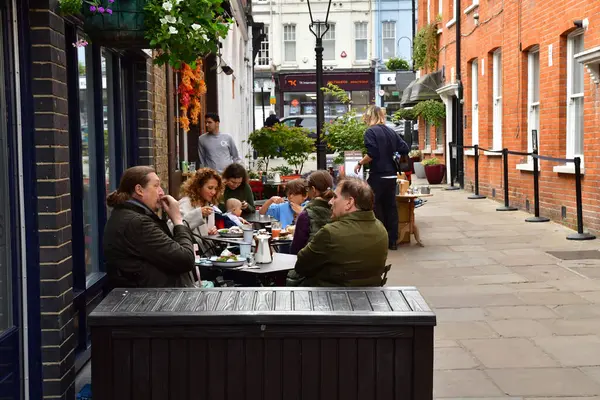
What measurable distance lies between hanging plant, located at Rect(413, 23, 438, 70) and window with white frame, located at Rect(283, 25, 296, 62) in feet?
57.5

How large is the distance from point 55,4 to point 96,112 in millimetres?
1985

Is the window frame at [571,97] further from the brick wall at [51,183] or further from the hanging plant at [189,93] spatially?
the brick wall at [51,183]

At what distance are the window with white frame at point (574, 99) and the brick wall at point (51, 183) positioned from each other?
10.7 m

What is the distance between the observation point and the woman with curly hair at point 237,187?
9.40 meters

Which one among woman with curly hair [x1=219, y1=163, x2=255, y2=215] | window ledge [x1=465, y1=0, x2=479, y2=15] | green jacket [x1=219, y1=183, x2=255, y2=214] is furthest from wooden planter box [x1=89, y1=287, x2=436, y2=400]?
window ledge [x1=465, y1=0, x2=479, y2=15]

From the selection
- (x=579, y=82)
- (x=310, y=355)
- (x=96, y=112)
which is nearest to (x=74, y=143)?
(x=96, y=112)

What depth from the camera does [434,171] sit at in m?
25.0

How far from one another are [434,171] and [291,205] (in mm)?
16773

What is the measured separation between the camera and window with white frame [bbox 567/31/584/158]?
13953mm

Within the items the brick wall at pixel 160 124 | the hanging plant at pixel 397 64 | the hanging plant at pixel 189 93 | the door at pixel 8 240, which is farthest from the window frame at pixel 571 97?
the hanging plant at pixel 397 64

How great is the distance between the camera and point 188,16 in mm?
5996

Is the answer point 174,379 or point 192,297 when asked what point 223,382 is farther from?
point 192,297

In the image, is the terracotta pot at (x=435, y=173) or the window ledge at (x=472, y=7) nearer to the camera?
the window ledge at (x=472, y=7)

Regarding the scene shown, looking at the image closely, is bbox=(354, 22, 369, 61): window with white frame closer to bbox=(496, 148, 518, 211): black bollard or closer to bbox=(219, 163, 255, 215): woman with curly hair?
bbox=(496, 148, 518, 211): black bollard
